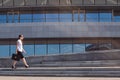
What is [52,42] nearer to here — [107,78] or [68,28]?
[68,28]

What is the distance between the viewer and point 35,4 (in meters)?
48.0

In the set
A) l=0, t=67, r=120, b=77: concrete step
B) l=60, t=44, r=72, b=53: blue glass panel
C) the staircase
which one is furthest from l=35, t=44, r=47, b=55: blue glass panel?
l=0, t=67, r=120, b=77: concrete step

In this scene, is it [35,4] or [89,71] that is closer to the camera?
[89,71]

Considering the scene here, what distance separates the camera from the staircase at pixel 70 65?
15.8 meters

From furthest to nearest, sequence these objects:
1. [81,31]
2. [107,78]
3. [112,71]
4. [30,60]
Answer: [81,31]
[30,60]
[112,71]
[107,78]

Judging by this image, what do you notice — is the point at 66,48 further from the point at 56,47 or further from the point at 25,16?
the point at 25,16

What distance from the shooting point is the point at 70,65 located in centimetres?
2134

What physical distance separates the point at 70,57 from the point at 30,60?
2507 millimetres

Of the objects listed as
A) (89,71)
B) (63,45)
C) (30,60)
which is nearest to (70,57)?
(30,60)

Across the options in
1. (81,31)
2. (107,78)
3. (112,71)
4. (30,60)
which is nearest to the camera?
(107,78)

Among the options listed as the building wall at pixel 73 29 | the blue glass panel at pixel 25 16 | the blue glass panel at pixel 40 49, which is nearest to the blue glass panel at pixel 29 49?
the blue glass panel at pixel 40 49

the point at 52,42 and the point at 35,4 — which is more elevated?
the point at 35,4

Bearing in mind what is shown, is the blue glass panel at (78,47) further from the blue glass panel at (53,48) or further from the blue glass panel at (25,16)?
the blue glass panel at (25,16)

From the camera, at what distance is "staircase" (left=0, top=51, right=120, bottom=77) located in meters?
15.8
